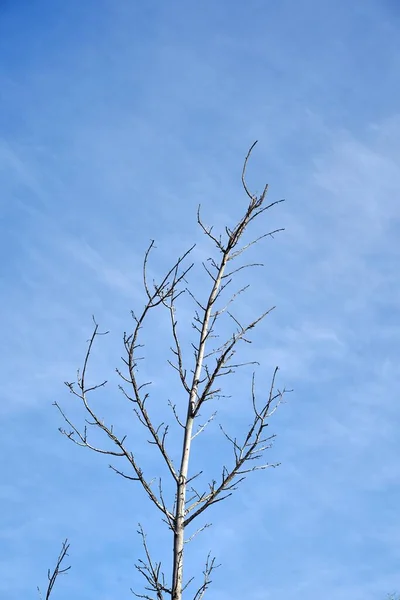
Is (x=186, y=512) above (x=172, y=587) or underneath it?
above

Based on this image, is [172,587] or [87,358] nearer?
[172,587]

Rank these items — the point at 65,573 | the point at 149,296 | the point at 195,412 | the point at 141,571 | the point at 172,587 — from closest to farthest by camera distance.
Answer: the point at 172,587, the point at 141,571, the point at 195,412, the point at 149,296, the point at 65,573

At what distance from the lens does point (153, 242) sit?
449 centimetres

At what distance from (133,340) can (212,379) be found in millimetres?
600

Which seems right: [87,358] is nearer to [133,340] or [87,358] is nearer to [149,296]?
[133,340]

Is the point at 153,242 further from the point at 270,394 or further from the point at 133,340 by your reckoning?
the point at 270,394

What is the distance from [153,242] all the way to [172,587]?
2.22 m

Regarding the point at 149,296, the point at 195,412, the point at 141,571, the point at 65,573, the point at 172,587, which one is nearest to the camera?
the point at 172,587

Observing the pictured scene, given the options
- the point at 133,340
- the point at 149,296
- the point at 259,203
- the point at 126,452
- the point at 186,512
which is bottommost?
the point at 186,512

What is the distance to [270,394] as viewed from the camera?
4.36 m

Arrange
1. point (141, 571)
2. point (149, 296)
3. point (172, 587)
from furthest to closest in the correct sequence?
1. point (149, 296)
2. point (141, 571)
3. point (172, 587)

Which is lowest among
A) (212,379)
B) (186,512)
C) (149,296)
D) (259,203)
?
(186,512)

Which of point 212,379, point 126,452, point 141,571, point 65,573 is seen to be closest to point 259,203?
point 212,379

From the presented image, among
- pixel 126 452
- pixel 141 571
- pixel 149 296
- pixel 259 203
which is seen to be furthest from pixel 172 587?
pixel 259 203
